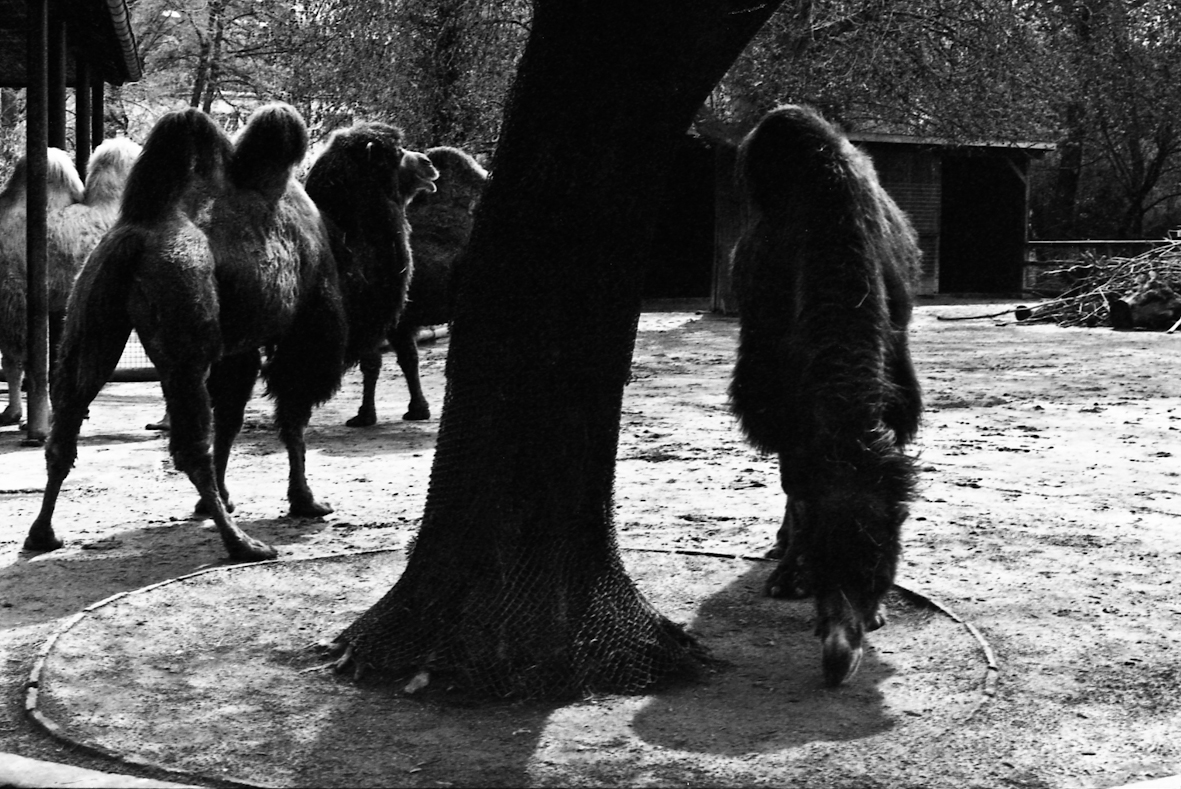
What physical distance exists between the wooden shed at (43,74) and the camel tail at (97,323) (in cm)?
370

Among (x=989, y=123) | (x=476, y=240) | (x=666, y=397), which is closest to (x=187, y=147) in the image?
(x=476, y=240)

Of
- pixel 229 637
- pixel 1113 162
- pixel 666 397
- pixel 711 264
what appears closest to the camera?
pixel 229 637

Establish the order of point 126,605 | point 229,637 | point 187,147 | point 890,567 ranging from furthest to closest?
1. point 187,147
2. point 126,605
3. point 229,637
4. point 890,567

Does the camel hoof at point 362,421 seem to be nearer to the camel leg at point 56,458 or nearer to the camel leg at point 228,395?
the camel leg at point 228,395

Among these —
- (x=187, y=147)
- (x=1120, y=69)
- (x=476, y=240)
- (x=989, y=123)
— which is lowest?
(x=476, y=240)

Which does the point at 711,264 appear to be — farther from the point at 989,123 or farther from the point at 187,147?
the point at 187,147

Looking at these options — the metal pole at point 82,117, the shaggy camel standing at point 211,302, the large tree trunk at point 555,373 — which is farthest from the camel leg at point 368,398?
the large tree trunk at point 555,373

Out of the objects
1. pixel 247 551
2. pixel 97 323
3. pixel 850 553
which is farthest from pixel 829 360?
pixel 97 323

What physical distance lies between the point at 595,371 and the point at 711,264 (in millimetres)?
21584

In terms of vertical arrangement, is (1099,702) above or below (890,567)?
below

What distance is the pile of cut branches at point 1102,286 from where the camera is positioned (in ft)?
63.5

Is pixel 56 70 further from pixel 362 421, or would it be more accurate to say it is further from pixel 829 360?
pixel 829 360

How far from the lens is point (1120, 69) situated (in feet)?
95.9

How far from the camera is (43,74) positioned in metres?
9.62
